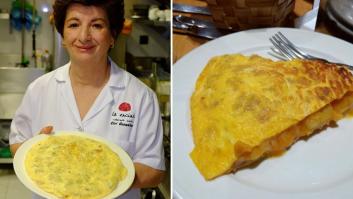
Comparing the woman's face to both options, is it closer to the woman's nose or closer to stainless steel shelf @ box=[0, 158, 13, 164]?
the woman's nose

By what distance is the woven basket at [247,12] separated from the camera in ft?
2.21

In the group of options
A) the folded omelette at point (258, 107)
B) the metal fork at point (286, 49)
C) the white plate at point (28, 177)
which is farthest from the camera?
the metal fork at point (286, 49)

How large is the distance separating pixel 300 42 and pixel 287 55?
2.0 inches

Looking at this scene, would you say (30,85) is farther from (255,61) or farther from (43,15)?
(255,61)

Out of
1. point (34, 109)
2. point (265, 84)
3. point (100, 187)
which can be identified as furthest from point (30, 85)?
point (265, 84)

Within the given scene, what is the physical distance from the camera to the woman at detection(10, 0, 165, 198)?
459 millimetres

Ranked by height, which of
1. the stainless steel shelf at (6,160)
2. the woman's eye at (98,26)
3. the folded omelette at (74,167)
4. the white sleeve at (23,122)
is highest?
the woman's eye at (98,26)

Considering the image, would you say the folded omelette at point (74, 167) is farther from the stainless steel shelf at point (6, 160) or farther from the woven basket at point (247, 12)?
the woven basket at point (247, 12)

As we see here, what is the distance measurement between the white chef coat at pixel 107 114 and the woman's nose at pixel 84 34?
4cm

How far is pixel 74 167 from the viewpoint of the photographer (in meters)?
0.46

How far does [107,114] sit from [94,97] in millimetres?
26

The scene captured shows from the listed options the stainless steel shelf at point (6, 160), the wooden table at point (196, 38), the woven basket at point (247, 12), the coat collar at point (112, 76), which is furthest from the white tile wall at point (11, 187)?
the woven basket at point (247, 12)

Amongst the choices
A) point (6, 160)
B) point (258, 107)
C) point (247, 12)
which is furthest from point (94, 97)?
point (247, 12)

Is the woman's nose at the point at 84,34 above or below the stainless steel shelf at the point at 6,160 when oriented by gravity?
above
